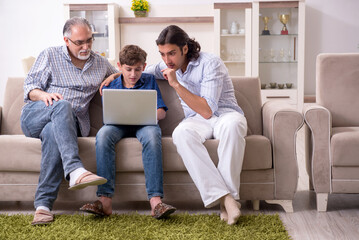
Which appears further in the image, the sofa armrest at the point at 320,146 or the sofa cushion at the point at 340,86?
the sofa cushion at the point at 340,86

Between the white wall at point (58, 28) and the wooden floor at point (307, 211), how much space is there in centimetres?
363

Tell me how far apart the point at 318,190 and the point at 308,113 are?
1.32 ft

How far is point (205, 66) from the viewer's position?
2449 mm

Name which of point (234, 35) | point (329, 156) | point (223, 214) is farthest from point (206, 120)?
point (234, 35)

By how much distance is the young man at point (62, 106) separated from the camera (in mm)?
2223

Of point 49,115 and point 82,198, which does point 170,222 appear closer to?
point 82,198

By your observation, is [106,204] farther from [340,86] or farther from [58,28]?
[58,28]

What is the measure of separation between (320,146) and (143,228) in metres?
1.00

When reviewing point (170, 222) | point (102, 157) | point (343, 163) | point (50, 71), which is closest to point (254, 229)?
point (170, 222)

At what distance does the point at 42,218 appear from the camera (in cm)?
220

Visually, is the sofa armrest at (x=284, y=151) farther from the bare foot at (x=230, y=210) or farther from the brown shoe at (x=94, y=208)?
the brown shoe at (x=94, y=208)

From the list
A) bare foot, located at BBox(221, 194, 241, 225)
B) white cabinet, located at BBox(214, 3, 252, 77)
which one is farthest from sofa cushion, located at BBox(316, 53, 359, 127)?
white cabinet, located at BBox(214, 3, 252, 77)

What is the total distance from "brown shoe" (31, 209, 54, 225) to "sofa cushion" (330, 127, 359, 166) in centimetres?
144

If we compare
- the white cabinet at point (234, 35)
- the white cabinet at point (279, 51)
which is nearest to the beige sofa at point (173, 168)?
the white cabinet at point (279, 51)
